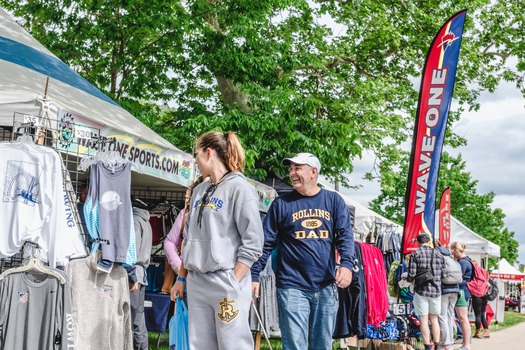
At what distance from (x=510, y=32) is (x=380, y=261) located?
40.2 feet

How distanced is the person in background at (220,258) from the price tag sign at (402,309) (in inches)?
296

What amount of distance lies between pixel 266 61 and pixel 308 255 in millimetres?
9725

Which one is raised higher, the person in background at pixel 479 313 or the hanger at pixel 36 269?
the hanger at pixel 36 269

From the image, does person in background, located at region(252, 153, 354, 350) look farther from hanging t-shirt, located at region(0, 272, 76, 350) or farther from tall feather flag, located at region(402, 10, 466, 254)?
tall feather flag, located at region(402, 10, 466, 254)

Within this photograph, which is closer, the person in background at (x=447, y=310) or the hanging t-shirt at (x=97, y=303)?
the hanging t-shirt at (x=97, y=303)

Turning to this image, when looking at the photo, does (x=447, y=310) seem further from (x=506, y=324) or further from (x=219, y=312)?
(x=506, y=324)

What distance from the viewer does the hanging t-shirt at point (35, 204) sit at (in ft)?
17.9

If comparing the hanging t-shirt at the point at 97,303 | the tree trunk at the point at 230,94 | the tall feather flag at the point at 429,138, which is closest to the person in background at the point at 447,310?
the tall feather flag at the point at 429,138

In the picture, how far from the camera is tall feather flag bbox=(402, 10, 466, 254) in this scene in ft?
35.9

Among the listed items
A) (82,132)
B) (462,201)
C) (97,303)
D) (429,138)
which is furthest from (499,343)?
(462,201)

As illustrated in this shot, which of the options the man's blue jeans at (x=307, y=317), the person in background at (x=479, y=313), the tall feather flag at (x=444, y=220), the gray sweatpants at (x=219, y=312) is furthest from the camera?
the tall feather flag at (x=444, y=220)

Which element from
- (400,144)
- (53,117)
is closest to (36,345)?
(53,117)

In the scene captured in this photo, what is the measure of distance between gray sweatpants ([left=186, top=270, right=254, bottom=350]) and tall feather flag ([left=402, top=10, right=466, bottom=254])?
6907mm

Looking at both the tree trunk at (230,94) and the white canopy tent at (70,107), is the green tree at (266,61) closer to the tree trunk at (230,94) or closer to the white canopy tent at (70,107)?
the tree trunk at (230,94)
